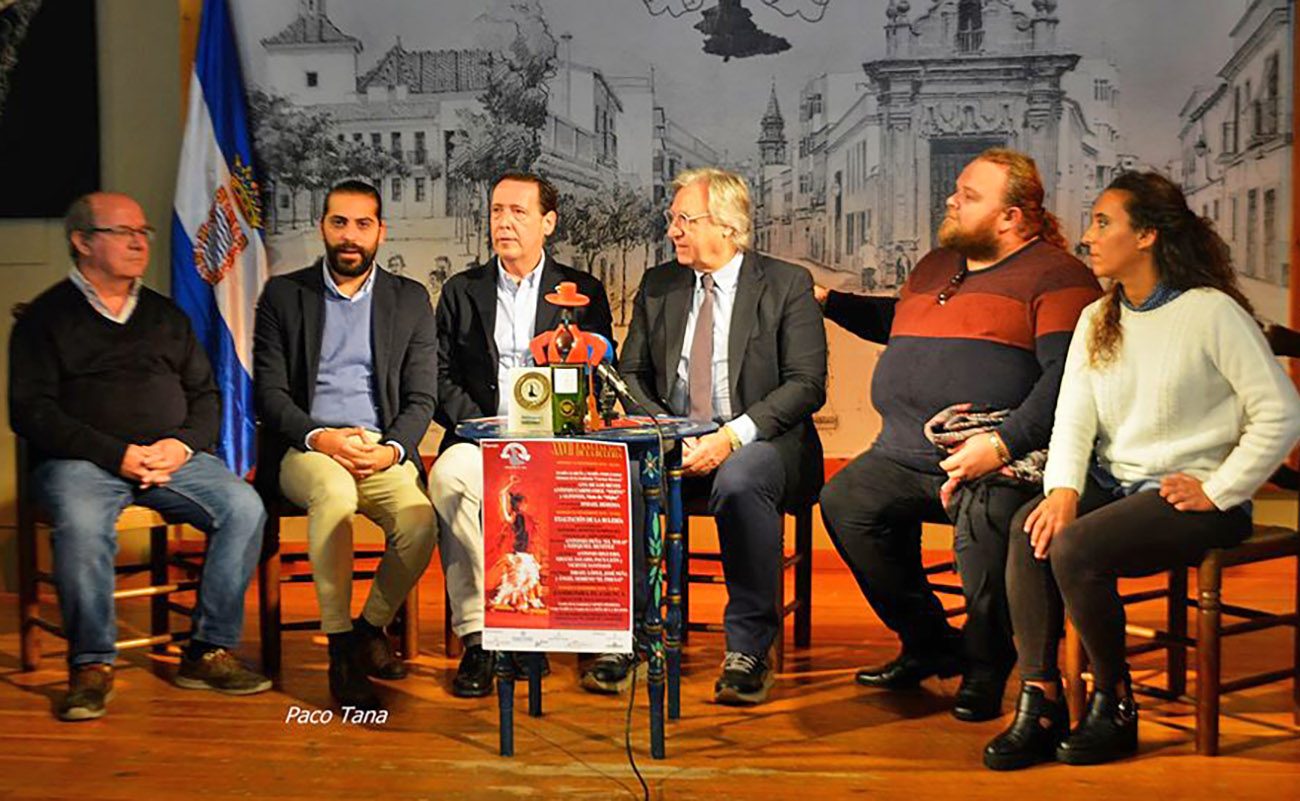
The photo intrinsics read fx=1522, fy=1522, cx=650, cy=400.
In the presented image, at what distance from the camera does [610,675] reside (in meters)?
3.91

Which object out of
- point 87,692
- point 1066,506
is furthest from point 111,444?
point 1066,506

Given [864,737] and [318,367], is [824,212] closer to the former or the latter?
[318,367]

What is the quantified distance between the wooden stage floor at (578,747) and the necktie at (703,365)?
2.37 ft

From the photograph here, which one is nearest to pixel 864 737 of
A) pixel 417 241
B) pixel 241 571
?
pixel 241 571

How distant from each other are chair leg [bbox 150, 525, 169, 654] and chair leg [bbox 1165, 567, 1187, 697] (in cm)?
270

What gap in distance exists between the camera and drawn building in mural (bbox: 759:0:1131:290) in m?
5.38

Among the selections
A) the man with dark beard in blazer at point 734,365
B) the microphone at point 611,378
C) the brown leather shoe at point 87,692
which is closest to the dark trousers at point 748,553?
the man with dark beard in blazer at point 734,365

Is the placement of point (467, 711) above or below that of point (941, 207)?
below

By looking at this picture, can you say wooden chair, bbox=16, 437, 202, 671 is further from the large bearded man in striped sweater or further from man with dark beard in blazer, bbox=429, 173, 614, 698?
the large bearded man in striped sweater

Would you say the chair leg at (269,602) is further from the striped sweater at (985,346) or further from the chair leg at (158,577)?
the striped sweater at (985,346)

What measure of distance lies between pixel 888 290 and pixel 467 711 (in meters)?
2.47

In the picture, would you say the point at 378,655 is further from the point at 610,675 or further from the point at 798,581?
the point at 798,581

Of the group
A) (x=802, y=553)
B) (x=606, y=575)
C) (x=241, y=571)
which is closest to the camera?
(x=606, y=575)

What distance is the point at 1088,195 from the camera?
5.39 m
